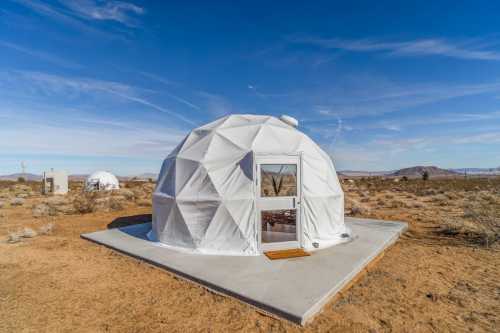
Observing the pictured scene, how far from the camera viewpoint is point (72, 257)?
25.7 feet

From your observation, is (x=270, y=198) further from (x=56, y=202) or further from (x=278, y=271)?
(x=56, y=202)

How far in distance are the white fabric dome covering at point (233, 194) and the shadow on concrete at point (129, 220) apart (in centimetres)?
442

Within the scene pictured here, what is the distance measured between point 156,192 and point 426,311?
793cm

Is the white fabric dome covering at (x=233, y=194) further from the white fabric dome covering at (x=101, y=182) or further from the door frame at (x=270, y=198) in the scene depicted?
the white fabric dome covering at (x=101, y=182)

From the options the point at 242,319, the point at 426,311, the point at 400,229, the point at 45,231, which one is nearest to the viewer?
the point at 242,319

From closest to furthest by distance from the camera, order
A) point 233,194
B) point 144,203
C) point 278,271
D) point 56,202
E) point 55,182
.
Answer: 1. point 278,271
2. point 233,194
3. point 144,203
4. point 56,202
5. point 55,182

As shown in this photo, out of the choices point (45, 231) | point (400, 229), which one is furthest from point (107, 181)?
point (400, 229)

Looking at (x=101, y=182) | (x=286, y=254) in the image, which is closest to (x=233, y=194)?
(x=286, y=254)

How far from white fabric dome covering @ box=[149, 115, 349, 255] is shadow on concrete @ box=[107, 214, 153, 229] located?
14.5 feet

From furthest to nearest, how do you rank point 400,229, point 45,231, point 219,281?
1. point 45,231
2. point 400,229
3. point 219,281

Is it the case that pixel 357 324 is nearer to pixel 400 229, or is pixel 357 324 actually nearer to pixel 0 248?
pixel 400 229

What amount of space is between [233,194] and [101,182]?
27516 millimetres

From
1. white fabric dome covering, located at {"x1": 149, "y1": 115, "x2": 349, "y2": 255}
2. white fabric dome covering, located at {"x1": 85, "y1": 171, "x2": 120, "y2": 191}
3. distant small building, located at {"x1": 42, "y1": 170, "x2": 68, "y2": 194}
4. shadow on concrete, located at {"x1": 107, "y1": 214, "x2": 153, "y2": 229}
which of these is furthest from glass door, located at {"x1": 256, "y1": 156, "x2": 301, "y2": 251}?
distant small building, located at {"x1": 42, "y1": 170, "x2": 68, "y2": 194}

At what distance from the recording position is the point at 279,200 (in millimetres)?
7539
